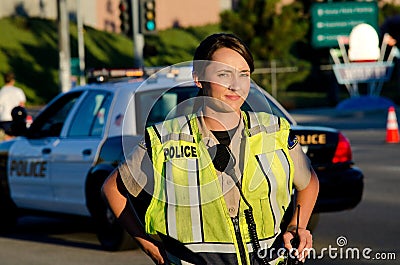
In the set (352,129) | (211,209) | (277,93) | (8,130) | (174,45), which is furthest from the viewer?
(174,45)

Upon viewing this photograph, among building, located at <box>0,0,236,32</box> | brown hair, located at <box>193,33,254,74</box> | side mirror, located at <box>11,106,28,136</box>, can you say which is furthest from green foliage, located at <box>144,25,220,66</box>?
brown hair, located at <box>193,33,254,74</box>

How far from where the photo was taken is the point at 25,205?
10.9 meters

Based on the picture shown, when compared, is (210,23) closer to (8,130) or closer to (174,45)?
(174,45)

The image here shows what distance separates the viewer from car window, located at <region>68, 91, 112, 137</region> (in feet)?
32.1

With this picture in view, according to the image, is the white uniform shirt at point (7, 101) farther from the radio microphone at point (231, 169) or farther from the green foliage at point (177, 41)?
the green foliage at point (177, 41)

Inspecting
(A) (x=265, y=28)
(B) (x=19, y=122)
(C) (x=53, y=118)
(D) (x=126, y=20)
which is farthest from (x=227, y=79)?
(A) (x=265, y=28)

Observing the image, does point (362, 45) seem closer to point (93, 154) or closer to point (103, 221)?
point (93, 154)

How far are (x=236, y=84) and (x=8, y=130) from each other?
24.1ft

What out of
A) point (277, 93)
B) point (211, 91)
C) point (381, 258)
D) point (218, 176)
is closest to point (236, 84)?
point (211, 91)

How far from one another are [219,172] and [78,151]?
21.4ft

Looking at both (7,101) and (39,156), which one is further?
(7,101)

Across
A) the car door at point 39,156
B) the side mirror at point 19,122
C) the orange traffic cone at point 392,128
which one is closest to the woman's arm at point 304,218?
the side mirror at point 19,122

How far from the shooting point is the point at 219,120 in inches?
137

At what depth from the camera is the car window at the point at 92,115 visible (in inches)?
385
